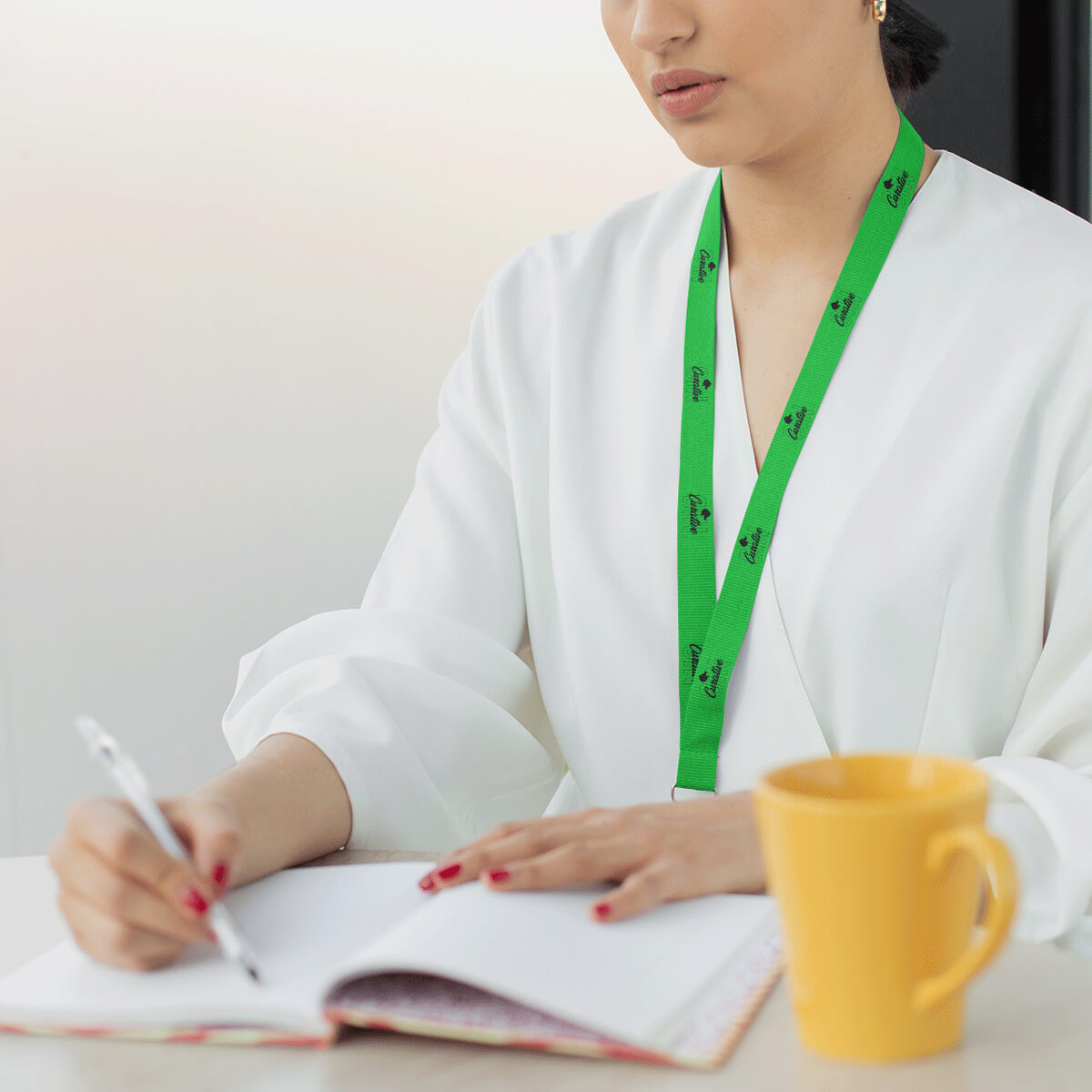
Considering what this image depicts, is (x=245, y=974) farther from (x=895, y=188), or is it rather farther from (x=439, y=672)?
(x=895, y=188)

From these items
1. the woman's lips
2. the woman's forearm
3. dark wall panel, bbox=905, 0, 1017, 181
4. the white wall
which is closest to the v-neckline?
the woman's lips

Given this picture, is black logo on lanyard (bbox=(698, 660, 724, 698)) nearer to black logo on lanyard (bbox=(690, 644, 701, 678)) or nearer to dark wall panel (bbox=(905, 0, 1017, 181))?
black logo on lanyard (bbox=(690, 644, 701, 678))

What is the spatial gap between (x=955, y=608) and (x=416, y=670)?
1.63ft

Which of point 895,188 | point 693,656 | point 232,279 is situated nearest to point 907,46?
point 895,188

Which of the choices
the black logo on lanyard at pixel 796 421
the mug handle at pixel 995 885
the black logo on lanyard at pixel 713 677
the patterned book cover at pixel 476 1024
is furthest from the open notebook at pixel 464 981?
the black logo on lanyard at pixel 796 421

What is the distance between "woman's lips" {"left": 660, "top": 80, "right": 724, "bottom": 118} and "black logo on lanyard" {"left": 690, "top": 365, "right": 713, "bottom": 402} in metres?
0.26

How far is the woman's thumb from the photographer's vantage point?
845 millimetres

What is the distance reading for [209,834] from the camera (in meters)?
0.86

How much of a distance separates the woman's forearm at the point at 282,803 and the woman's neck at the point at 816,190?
72 cm

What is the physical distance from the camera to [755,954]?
781 millimetres

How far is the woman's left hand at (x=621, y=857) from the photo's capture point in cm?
84

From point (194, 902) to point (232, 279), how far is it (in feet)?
6.41

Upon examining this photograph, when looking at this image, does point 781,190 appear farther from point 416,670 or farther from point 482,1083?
point 482,1083

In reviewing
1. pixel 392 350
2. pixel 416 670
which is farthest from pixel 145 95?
pixel 416 670
